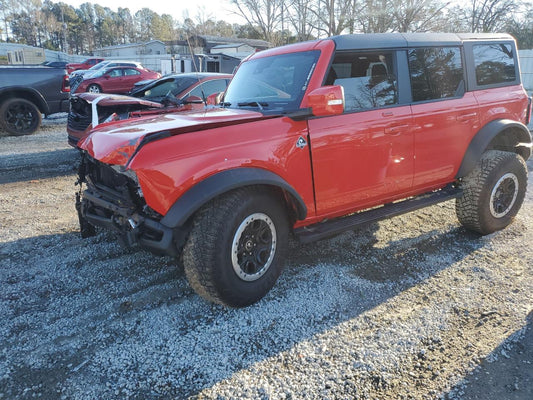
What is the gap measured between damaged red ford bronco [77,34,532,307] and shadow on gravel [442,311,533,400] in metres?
1.43

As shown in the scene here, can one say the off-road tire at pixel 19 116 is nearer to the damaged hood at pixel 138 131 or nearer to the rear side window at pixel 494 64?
the damaged hood at pixel 138 131

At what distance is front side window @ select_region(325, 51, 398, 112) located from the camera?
3510mm

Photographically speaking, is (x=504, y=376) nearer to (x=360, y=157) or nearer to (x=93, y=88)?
(x=360, y=157)

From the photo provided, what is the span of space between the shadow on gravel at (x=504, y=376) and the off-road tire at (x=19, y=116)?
11.0 meters

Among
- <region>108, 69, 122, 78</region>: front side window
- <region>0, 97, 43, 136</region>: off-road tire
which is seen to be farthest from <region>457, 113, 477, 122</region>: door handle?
<region>108, 69, 122, 78</region>: front side window

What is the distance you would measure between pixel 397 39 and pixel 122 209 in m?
2.94

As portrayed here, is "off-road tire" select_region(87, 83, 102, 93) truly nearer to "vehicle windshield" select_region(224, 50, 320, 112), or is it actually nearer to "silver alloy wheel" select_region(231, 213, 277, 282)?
"vehicle windshield" select_region(224, 50, 320, 112)

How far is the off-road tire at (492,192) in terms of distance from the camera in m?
4.30

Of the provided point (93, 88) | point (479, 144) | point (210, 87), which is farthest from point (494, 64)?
point (93, 88)

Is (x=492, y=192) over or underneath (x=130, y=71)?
underneath

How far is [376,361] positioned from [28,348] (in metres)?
2.29

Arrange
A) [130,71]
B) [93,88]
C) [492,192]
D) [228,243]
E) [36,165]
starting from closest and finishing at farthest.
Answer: [228,243]
[492,192]
[36,165]
[93,88]
[130,71]

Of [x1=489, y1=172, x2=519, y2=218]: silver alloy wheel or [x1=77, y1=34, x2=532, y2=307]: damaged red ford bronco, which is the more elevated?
[x1=77, y1=34, x2=532, y2=307]: damaged red ford bronco

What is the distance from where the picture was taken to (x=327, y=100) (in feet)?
9.91
